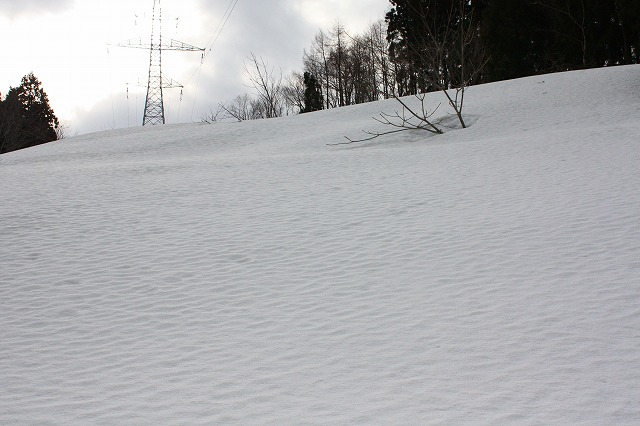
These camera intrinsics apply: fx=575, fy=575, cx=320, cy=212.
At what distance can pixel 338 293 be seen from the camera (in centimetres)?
687

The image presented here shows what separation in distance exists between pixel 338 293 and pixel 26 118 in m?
48.9

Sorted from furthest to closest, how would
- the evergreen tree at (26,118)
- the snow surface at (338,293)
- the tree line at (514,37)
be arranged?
the evergreen tree at (26,118) < the tree line at (514,37) < the snow surface at (338,293)

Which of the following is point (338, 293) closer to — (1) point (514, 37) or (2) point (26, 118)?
(1) point (514, 37)

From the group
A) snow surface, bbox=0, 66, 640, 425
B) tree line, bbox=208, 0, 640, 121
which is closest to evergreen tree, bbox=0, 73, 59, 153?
tree line, bbox=208, 0, 640, 121

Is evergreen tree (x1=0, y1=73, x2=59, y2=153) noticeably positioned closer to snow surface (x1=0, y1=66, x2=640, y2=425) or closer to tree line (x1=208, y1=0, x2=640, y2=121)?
tree line (x1=208, y1=0, x2=640, y2=121)

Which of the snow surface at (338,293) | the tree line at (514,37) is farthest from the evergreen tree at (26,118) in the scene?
the snow surface at (338,293)

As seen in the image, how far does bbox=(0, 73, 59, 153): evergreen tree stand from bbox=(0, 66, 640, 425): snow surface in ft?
111

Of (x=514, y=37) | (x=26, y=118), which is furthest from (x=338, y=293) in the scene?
(x=26, y=118)

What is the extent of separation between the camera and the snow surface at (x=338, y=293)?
4.44 meters

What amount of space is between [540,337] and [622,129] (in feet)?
39.1

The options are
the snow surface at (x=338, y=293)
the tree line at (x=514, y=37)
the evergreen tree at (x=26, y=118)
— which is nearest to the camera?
the snow surface at (x=338, y=293)

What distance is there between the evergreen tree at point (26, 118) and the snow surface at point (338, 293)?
111 feet

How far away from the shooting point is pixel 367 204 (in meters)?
11.1

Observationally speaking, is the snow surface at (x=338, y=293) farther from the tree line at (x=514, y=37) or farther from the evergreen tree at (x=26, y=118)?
the evergreen tree at (x=26, y=118)
